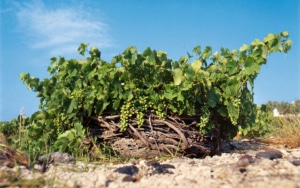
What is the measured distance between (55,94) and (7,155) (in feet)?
2.94

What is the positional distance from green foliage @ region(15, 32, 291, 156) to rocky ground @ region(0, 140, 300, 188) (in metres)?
0.69

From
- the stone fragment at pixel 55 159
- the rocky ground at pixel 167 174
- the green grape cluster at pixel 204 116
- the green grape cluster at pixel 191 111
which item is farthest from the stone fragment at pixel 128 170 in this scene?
the green grape cluster at pixel 204 116

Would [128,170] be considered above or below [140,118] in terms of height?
below

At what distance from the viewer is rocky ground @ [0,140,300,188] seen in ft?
9.36

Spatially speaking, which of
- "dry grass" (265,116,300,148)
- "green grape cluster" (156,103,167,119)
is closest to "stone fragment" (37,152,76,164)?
"green grape cluster" (156,103,167,119)

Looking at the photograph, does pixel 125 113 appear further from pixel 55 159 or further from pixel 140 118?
pixel 55 159

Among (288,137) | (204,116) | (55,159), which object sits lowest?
(55,159)

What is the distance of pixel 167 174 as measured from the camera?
3207 millimetres

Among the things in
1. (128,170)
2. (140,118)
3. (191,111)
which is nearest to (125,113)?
(140,118)

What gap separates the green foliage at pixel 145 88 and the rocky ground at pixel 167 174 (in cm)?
69

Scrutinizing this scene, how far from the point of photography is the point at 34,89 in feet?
15.3

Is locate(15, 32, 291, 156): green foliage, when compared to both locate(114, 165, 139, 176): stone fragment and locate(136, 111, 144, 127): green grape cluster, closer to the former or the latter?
locate(136, 111, 144, 127): green grape cluster

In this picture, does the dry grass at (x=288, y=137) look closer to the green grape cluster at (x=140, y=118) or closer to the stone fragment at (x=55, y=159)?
the green grape cluster at (x=140, y=118)

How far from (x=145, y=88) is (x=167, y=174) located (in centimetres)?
131
